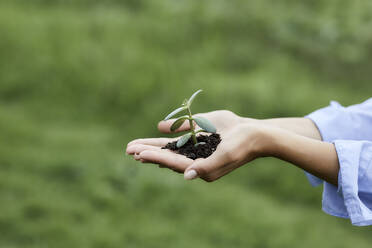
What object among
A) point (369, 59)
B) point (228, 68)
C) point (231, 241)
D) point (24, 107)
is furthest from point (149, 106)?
point (369, 59)

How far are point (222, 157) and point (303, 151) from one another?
350mm

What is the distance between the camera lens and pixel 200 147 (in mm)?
1990

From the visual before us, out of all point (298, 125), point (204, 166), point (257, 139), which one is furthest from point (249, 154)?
point (298, 125)

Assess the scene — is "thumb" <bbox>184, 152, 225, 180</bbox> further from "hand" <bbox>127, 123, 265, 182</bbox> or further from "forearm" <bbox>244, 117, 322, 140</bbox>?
"forearm" <bbox>244, 117, 322, 140</bbox>

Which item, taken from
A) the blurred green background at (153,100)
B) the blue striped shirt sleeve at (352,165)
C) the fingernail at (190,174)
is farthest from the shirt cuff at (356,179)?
the blurred green background at (153,100)

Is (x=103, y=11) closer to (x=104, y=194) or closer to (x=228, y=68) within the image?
(x=228, y=68)

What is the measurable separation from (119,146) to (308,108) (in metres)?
1.79

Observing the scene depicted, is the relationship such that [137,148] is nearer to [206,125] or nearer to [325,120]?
[206,125]

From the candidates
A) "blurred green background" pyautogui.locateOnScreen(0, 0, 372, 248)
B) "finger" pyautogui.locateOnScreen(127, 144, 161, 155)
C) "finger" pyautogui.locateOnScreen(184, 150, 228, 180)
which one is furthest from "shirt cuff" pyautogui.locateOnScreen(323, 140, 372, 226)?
"blurred green background" pyautogui.locateOnScreen(0, 0, 372, 248)

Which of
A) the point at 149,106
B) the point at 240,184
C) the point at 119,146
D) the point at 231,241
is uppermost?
the point at 149,106

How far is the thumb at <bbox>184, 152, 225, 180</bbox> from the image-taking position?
1.66 metres

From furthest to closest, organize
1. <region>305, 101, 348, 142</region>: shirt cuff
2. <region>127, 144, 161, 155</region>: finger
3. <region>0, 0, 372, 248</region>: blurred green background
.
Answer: <region>0, 0, 372, 248</region>: blurred green background, <region>305, 101, 348, 142</region>: shirt cuff, <region>127, 144, 161, 155</region>: finger

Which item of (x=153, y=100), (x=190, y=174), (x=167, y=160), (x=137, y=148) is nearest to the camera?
(x=190, y=174)

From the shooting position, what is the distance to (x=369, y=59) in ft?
15.4
